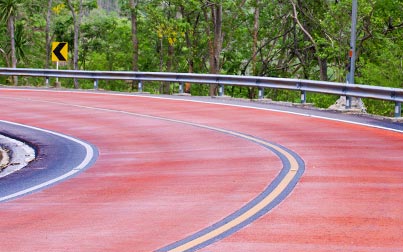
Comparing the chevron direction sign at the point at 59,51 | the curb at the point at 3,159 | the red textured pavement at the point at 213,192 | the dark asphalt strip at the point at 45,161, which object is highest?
the chevron direction sign at the point at 59,51

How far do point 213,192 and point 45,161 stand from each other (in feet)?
16.5

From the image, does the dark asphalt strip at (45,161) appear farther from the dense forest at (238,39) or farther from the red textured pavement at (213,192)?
the dense forest at (238,39)

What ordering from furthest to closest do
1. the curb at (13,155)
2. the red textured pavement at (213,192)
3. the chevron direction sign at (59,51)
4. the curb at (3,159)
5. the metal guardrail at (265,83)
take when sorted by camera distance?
the chevron direction sign at (59,51) → the metal guardrail at (265,83) → the curb at (3,159) → the curb at (13,155) → the red textured pavement at (213,192)

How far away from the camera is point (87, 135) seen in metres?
19.5

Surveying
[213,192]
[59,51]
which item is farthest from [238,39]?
[213,192]

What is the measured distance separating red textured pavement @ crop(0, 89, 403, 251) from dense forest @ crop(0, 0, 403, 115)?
17938 millimetres

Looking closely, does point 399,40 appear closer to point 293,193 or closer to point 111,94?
point 111,94

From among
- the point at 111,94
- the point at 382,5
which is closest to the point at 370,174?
the point at 111,94

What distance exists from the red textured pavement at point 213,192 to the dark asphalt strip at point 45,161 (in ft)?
1.09

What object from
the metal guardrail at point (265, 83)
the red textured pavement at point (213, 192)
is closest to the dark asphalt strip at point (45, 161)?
the red textured pavement at point (213, 192)

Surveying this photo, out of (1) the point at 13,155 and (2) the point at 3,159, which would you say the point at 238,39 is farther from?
(2) the point at 3,159

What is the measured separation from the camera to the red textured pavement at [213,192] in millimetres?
8242

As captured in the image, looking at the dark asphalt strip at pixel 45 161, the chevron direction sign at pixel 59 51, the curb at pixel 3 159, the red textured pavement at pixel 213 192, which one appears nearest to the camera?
the red textured pavement at pixel 213 192

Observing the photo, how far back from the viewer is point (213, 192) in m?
11.1
